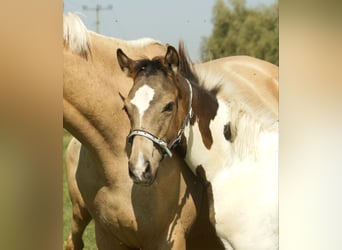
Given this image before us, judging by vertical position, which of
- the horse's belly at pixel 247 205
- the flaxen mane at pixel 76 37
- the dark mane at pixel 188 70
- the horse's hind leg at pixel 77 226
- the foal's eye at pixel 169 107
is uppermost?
the flaxen mane at pixel 76 37

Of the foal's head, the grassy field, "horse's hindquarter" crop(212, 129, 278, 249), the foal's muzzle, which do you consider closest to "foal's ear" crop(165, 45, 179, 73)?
the foal's head

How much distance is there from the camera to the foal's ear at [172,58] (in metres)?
1.84

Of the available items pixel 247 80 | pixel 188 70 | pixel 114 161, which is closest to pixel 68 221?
pixel 114 161

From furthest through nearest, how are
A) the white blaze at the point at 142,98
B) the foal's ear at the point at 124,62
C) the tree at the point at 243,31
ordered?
1. the tree at the point at 243,31
2. the foal's ear at the point at 124,62
3. the white blaze at the point at 142,98

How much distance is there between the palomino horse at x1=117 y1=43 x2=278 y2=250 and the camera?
69.7 inches

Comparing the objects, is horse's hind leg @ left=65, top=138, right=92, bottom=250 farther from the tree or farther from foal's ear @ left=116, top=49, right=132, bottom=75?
the tree

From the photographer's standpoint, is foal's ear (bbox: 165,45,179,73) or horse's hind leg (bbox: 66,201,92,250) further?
horse's hind leg (bbox: 66,201,92,250)

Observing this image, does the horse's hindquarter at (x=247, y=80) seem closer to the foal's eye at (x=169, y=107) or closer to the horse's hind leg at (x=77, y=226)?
the foal's eye at (x=169, y=107)

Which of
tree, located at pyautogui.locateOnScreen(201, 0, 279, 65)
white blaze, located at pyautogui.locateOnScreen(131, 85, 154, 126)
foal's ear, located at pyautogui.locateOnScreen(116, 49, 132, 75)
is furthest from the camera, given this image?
tree, located at pyautogui.locateOnScreen(201, 0, 279, 65)

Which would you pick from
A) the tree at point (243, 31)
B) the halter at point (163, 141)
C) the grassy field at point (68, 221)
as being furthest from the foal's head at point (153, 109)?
the grassy field at point (68, 221)

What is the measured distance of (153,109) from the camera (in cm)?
176

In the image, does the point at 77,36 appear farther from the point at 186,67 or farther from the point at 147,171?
the point at 147,171

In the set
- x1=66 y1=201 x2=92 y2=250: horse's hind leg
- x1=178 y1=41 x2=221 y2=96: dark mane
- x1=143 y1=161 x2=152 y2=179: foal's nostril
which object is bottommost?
x1=66 y1=201 x2=92 y2=250: horse's hind leg

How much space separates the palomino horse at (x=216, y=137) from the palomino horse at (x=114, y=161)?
0.20 feet
